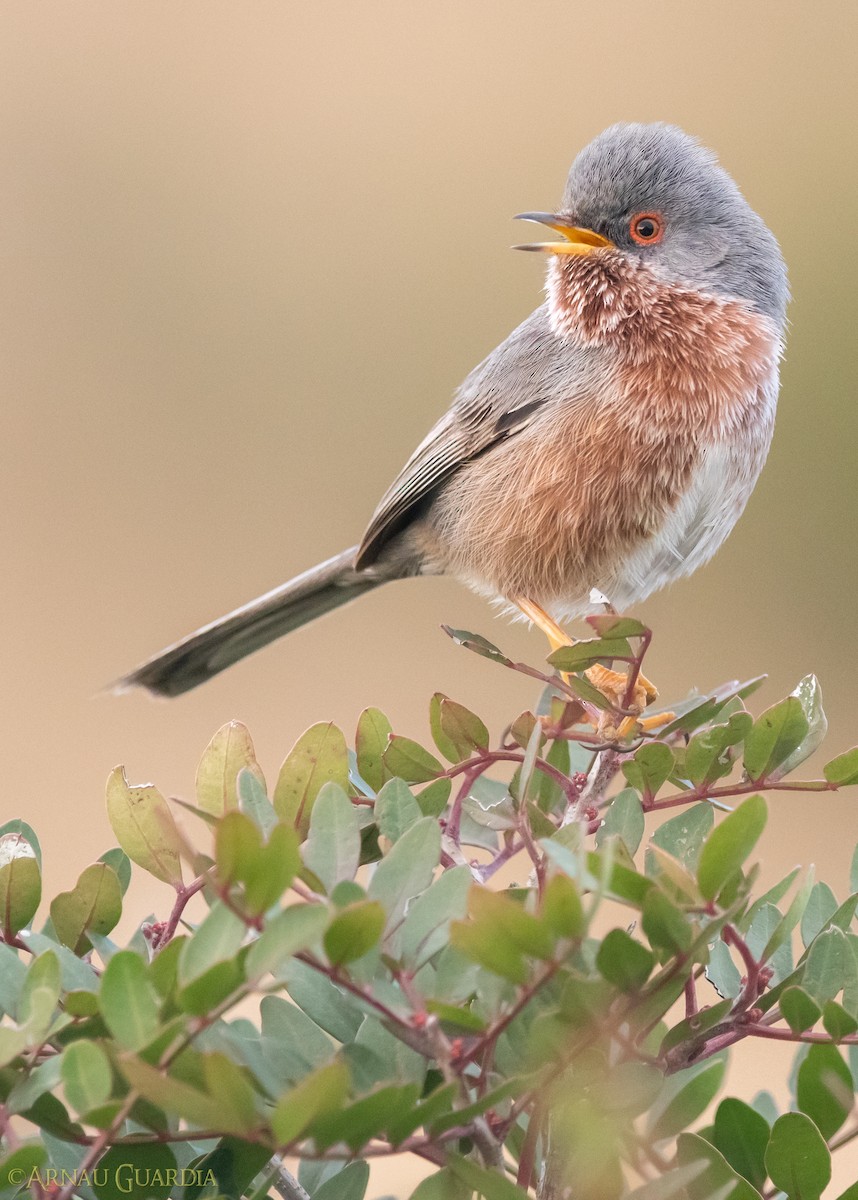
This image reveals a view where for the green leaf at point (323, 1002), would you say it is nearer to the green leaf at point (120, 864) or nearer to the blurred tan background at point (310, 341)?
the green leaf at point (120, 864)

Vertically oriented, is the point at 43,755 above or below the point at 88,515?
below

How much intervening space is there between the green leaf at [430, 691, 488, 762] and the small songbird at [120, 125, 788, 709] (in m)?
1.47

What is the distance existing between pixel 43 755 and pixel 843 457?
4.47m

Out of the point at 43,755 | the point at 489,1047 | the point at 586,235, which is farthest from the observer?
the point at 43,755

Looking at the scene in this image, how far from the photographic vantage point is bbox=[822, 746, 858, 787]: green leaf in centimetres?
159

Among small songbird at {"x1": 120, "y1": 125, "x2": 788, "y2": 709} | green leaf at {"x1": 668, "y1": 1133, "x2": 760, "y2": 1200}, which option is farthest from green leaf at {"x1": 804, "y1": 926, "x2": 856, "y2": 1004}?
small songbird at {"x1": 120, "y1": 125, "x2": 788, "y2": 709}

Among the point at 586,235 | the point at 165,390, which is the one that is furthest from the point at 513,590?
the point at 165,390

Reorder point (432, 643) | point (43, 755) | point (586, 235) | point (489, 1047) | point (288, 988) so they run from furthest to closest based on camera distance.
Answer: point (432, 643)
point (43, 755)
point (586, 235)
point (288, 988)
point (489, 1047)

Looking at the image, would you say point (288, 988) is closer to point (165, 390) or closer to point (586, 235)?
point (586, 235)

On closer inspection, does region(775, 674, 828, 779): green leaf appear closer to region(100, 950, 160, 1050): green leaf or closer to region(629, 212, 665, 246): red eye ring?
region(100, 950, 160, 1050): green leaf

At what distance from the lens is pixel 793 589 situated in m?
7.05

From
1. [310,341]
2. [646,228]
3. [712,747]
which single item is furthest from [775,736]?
[310,341]

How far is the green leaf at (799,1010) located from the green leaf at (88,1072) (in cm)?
63

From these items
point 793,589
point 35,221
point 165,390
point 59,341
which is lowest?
point 793,589
